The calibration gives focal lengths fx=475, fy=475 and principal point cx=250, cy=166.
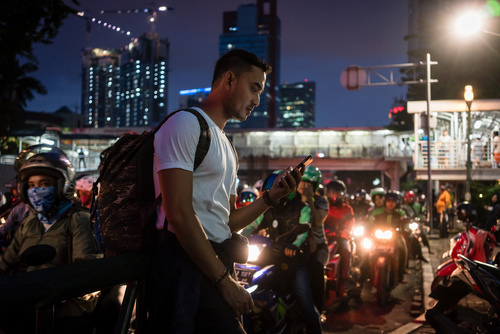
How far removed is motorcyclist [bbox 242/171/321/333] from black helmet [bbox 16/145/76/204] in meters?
1.95

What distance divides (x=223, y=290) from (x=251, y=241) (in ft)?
9.73

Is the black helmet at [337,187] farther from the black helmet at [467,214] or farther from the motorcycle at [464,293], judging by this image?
the motorcycle at [464,293]

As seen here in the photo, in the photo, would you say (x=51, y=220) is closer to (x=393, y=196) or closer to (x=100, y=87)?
(x=393, y=196)

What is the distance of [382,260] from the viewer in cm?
779

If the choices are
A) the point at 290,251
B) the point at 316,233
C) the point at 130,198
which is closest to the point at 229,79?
the point at 130,198

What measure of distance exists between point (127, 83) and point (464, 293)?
170622 mm

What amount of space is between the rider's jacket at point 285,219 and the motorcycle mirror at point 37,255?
308 centimetres

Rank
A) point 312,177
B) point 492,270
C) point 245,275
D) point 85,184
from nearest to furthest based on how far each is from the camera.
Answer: point 492,270 → point 245,275 → point 312,177 → point 85,184

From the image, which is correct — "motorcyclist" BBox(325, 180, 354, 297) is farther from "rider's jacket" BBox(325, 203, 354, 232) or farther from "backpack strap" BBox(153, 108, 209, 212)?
"backpack strap" BBox(153, 108, 209, 212)

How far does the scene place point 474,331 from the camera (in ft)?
13.9

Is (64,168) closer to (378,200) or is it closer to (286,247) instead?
(286,247)

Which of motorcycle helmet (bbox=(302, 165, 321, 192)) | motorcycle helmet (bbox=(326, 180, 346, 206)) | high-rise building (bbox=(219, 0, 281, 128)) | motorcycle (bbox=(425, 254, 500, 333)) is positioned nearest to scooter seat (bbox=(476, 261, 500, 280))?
motorcycle (bbox=(425, 254, 500, 333))

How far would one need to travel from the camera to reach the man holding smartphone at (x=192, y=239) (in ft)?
5.92

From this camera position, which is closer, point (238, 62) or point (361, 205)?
point (238, 62)
